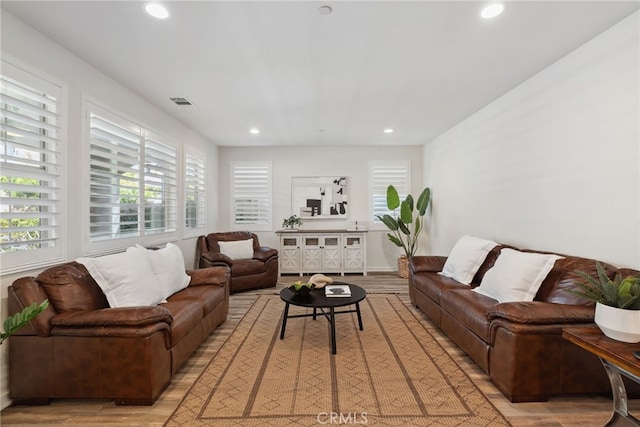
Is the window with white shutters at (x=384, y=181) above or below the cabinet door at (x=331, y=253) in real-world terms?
above

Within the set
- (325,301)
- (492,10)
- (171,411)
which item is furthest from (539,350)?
(171,411)

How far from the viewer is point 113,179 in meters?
3.17

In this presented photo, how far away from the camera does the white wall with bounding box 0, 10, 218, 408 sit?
2092 millimetres

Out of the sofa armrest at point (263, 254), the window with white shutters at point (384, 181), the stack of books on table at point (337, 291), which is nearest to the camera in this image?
the stack of books on table at point (337, 291)

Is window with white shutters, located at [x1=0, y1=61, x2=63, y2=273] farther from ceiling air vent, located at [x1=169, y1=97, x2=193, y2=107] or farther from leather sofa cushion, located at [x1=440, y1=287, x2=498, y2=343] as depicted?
leather sofa cushion, located at [x1=440, y1=287, x2=498, y2=343]

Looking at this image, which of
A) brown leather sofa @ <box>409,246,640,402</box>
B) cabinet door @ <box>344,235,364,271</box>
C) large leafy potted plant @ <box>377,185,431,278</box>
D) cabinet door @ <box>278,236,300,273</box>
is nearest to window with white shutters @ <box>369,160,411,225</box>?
large leafy potted plant @ <box>377,185,431,278</box>

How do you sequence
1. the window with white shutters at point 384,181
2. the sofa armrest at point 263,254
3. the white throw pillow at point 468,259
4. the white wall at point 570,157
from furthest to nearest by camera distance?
the window with white shutters at point 384,181, the sofa armrest at point 263,254, the white throw pillow at point 468,259, the white wall at point 570,157

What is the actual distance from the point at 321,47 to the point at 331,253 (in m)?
4.04

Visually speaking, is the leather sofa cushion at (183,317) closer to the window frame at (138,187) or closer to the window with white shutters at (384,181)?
the window frame at (138,187)

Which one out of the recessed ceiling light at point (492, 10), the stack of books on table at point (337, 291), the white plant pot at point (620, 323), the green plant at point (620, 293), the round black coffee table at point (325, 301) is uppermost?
the recessed ceiling light at point (492, 10)

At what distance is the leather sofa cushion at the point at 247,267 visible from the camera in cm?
478

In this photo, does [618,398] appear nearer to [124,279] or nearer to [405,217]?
[124,279]

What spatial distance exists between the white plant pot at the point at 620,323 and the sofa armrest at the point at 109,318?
271 centimetres

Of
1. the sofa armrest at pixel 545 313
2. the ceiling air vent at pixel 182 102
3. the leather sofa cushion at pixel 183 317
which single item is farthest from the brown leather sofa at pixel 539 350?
the ceiling air vent at pixel 182 102
